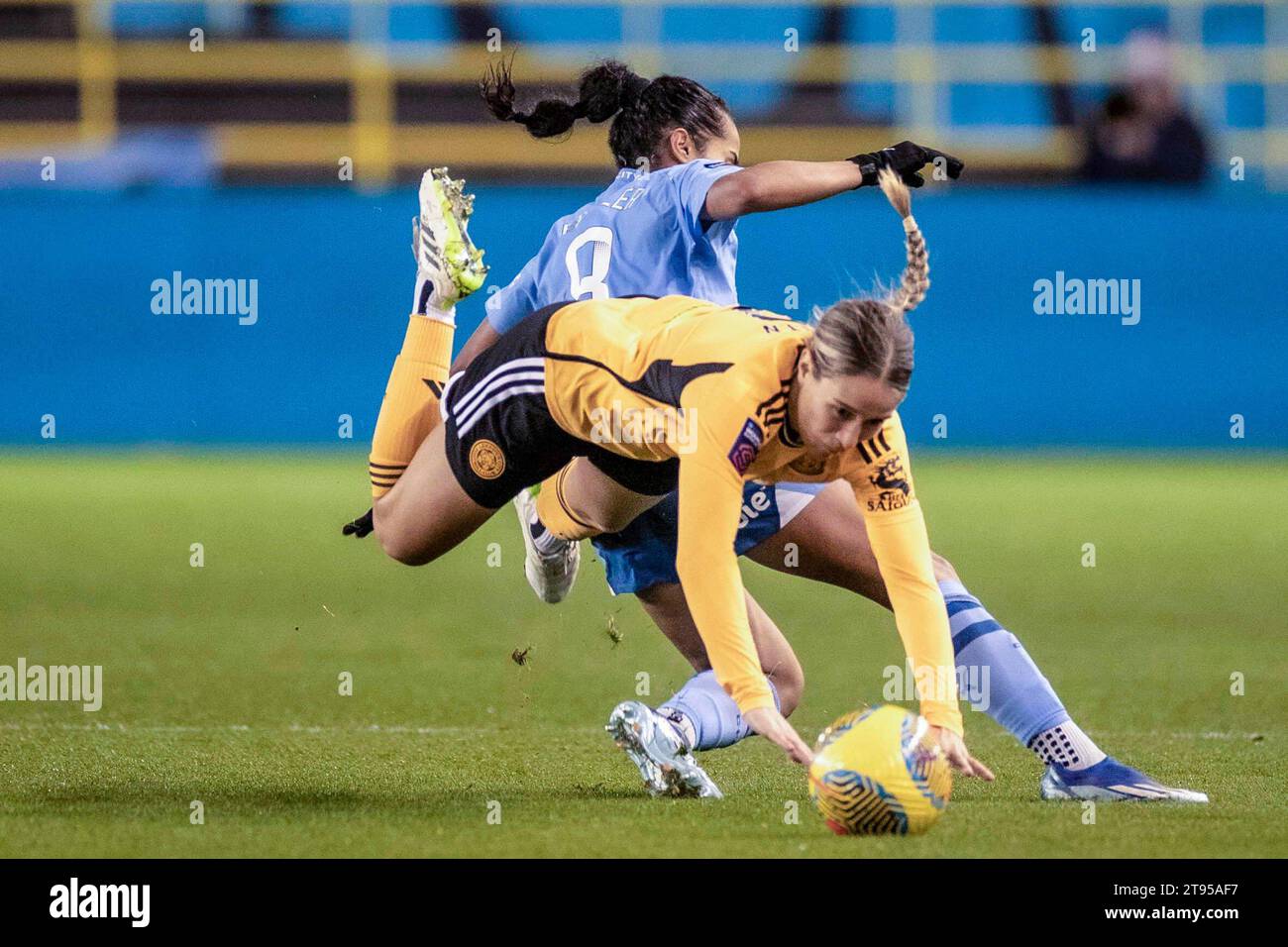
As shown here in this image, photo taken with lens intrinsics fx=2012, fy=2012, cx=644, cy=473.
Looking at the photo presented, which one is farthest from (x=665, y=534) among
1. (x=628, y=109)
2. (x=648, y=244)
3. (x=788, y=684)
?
(x=628, y=109)

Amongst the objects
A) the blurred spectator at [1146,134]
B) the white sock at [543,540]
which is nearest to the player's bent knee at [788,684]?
the white sock at [543,540]

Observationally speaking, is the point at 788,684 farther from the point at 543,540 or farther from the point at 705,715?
the point at 543,540

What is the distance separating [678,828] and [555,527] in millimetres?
1287

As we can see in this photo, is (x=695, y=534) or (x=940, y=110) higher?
(x=940, y=110)

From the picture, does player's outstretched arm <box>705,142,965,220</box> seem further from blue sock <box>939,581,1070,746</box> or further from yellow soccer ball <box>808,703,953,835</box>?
yellow soccer ball <box>808,703,953,835</box>

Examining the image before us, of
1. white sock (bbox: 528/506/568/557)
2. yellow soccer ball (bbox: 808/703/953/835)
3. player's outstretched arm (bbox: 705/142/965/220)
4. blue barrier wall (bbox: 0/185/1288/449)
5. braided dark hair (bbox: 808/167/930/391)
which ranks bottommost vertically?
yellow soccer ball (bbox: 808/703/953/835)

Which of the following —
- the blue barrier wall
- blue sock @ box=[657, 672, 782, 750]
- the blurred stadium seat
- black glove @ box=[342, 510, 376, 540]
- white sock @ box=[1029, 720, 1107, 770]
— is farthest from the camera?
the blurred stadium seat

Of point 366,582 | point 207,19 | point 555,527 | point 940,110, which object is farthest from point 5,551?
point 940,110

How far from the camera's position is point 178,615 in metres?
9.59

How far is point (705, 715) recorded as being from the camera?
556cm

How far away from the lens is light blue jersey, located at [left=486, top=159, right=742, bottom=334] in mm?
5848

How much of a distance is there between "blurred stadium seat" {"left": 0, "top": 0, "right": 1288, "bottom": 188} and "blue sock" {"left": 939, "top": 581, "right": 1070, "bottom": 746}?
1331cm

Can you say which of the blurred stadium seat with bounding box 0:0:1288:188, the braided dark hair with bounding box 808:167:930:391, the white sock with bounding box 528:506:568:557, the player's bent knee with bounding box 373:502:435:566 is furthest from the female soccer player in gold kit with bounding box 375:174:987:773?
the blurred stadium seat with bounding box 0:0:1288:188

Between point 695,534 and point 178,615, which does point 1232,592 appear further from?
point 695,534
